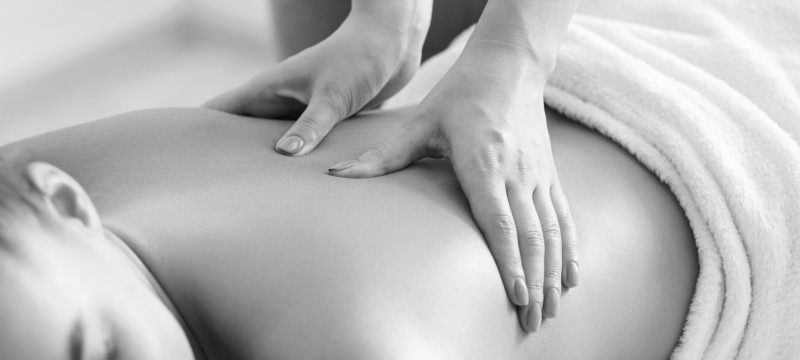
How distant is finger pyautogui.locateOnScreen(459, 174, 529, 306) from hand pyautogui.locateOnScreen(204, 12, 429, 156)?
0.20 m

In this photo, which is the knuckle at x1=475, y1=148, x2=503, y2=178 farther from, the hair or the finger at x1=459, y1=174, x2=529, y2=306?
the hair

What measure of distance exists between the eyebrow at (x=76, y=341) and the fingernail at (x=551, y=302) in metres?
0.41

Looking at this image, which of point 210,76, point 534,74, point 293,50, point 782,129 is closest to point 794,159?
point 782,129

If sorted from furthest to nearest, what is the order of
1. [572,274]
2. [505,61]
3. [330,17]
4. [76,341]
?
1. [330,17]
2. [505,61]
3. [572,274]
4. [76,341]

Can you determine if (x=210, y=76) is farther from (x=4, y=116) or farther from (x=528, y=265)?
(x=528, y=265)

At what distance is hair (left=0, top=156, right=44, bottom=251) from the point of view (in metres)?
0.63

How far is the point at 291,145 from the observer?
0.94m

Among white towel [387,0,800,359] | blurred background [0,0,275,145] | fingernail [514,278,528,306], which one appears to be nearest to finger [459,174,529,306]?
fingernail [514,278,528,306]

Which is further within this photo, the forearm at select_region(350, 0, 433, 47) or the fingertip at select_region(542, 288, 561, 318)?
the forearm at select_region(350, 0, 433, 47)

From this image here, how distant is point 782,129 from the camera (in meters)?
1.03

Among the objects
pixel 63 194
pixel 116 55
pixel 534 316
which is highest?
pixel 63 194

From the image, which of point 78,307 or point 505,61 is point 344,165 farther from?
point 78,307

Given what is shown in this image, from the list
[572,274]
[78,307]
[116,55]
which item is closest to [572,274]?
[572,274]

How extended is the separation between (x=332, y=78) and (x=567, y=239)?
32 cm
